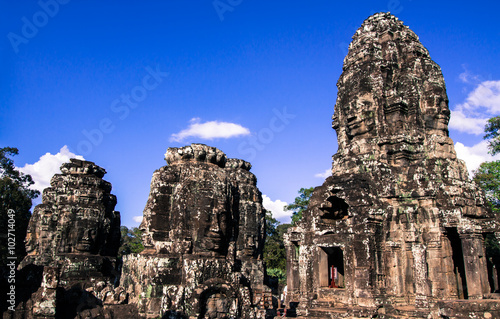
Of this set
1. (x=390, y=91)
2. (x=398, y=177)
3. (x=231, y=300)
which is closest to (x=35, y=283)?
(x=231, y=300)

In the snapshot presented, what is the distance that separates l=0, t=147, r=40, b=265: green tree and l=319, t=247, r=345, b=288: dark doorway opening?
1626 cm

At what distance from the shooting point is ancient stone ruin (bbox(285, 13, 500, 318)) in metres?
9.96

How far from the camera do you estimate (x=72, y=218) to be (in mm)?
13195

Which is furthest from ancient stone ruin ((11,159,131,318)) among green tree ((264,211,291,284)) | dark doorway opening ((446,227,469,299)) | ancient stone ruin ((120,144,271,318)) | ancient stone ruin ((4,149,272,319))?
green tree ((264,211,291,284))

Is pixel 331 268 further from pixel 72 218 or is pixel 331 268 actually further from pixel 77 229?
pixel 72 218

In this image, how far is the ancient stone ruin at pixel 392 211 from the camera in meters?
9.96

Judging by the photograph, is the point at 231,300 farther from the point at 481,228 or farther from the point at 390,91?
the point at 390,91

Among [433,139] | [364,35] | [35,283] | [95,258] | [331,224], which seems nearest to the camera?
[35,283]

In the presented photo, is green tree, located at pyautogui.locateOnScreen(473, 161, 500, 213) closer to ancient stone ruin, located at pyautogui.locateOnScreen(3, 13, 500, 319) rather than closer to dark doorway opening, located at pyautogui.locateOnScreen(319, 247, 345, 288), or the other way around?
ancient stone ruin, located at pyautogui.locateOnScreen(3, 13, 500, 319)

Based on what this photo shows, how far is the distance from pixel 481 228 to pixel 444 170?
205 cm

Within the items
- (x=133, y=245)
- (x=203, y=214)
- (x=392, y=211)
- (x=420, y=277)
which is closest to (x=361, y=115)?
(x=392, y=211)

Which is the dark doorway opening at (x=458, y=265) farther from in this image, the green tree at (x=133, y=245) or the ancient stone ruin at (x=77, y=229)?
the green tree at (x=133, y=245)

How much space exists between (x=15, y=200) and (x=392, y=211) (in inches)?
785

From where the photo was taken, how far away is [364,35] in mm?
14336
